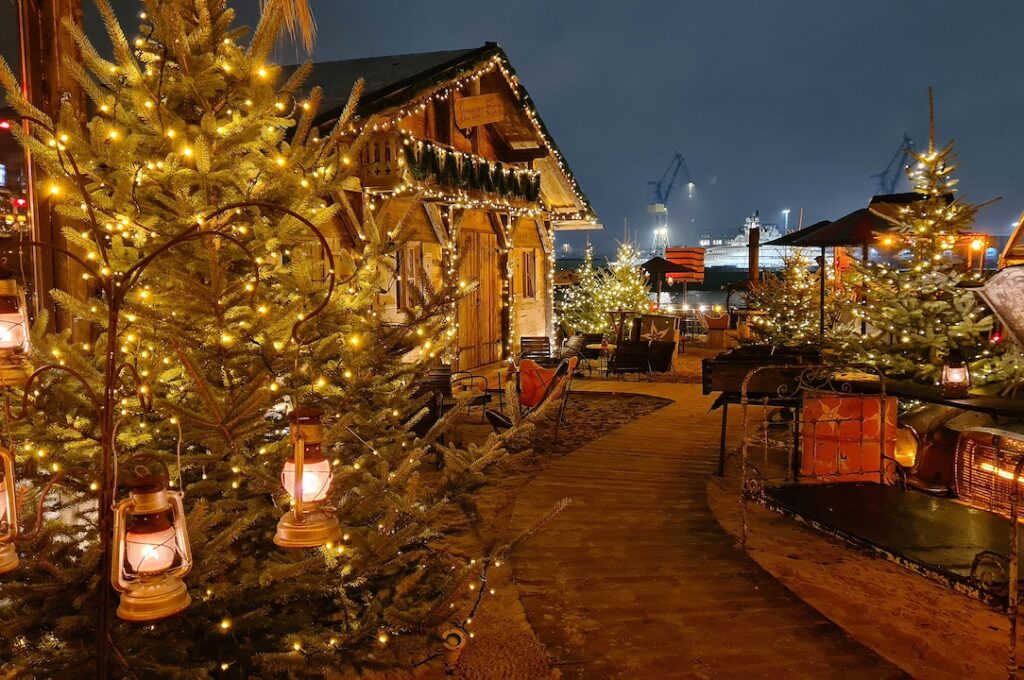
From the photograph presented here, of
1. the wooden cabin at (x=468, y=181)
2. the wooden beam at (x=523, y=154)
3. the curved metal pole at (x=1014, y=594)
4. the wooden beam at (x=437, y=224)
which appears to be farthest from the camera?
the wooden beam at (x=523, y=154)

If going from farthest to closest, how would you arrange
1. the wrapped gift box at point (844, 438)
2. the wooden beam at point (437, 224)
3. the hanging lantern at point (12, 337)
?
the wooden beam at point (437, 224), the wrapped gift box at point (844, 438), the hanging lantern at point (12, 337)

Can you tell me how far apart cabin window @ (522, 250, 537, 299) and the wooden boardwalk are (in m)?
10.6

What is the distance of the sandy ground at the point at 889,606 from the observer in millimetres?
3969

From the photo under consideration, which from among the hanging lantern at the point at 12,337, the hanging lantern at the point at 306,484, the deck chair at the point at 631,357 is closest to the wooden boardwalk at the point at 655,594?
the hanging lantern at the point at 306,484

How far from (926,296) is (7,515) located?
8.69 meters

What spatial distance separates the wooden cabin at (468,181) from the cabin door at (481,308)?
0.02m

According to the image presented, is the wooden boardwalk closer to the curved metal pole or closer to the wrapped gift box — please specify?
the curved metal pole

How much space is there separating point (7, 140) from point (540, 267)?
1481 centimetres

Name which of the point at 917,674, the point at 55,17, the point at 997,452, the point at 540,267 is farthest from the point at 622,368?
the point at 55,17

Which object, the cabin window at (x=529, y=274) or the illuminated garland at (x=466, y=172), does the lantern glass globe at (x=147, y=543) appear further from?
the cabin window at (x=529, y=274)

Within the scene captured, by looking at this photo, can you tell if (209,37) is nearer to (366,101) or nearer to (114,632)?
(114,632)

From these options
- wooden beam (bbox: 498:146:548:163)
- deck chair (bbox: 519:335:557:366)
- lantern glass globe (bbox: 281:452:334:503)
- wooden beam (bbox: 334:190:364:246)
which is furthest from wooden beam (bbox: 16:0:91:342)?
wooden beam (bbox: 498:146:548:163)

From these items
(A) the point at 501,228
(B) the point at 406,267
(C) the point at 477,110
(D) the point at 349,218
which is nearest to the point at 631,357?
(A) the point at 501,228

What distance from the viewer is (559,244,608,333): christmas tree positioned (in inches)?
809
